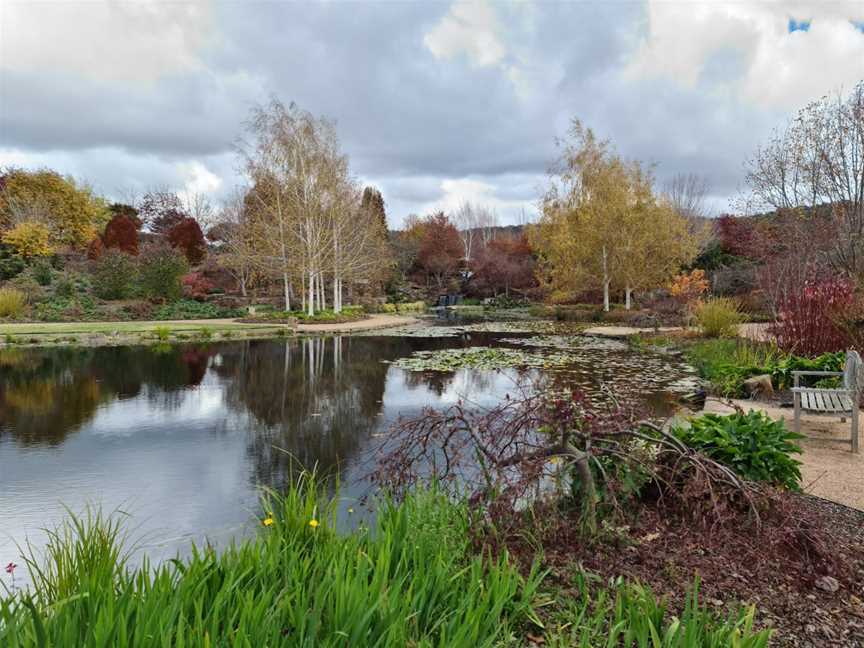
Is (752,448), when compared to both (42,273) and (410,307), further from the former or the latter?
(42,273)

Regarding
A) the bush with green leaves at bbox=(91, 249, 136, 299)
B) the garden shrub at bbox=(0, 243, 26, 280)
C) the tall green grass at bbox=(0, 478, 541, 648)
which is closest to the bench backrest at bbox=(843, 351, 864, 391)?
the tall green grass at bbox=(0, 478, 541, 648)

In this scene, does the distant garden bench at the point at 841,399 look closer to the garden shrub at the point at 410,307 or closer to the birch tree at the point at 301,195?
the birch tree at the point at 301,195

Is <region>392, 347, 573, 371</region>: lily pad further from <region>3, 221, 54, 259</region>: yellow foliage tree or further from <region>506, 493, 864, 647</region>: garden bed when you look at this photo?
<region>3, 221, 54, 259</region>: yellow foliage tree

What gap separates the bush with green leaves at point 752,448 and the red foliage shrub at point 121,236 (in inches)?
1469

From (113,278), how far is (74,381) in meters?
18.4

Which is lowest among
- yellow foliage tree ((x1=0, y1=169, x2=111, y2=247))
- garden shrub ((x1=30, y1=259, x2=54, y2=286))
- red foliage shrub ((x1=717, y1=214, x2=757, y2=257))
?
garden shrub ((x1=30, y1=259, x2=54, y2=286))

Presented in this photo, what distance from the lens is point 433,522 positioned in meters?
2.94

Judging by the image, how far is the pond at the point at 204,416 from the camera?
4.45 meters

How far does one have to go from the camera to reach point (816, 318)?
910 centimetres

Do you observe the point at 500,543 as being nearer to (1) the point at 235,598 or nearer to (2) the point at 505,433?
(2) the point at 505,433

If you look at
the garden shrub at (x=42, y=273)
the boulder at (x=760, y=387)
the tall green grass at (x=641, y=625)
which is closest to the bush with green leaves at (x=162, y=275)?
the garden shrub at (x=42, y=273)

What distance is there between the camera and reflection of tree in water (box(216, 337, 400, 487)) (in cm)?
590

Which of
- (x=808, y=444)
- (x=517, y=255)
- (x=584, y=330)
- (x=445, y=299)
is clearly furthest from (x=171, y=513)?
(x=517, y=255)

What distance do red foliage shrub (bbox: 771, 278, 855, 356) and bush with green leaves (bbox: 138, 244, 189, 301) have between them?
84.4 ft
